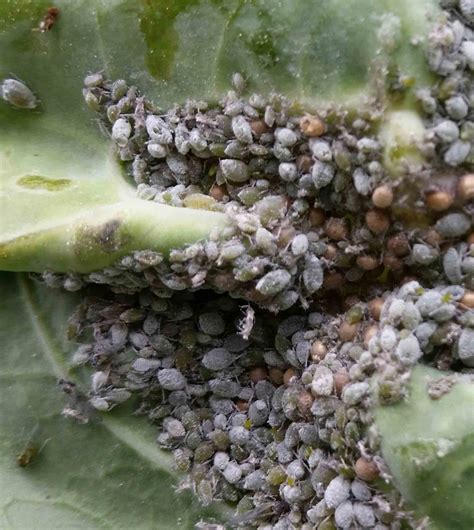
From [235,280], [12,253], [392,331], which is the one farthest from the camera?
[12,253]

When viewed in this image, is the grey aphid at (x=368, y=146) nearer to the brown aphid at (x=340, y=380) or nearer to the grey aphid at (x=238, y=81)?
the grey aphid at (x=238, y=81)

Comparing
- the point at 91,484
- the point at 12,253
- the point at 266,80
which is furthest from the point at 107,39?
the point at 91,484

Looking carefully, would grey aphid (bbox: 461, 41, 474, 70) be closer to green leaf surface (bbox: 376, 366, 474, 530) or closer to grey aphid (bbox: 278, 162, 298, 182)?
grey aphid (bbox: 278, 162, 298, 182)

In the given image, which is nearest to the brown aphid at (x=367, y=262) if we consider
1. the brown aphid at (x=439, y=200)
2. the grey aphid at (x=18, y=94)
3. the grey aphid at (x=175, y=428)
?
the brown aphid at (x=439, y=200)

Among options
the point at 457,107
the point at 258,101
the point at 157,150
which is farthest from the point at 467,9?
the point at 157,150

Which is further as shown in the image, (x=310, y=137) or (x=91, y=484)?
(x=91, y=484)

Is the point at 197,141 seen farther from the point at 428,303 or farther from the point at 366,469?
the point at 366,469

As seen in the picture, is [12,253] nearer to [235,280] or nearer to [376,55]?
[235,280]
